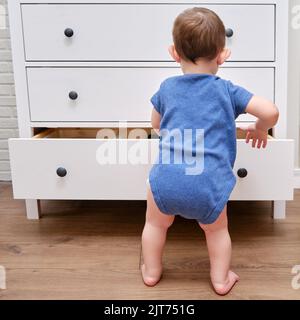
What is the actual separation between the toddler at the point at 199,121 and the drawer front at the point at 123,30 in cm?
28

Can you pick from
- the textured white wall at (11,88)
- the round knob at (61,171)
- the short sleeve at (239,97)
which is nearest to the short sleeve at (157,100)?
the short sleeve at (239,97)

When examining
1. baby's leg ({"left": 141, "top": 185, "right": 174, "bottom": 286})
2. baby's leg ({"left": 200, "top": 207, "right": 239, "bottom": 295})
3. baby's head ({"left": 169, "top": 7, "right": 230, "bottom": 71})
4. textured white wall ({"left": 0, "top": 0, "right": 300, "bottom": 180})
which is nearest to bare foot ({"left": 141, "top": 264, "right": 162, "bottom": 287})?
baby's leg ({"left": 141, "top": 185, "right": 174, "bottom": 286})

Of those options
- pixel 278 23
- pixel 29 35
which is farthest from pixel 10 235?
pixel 278 23

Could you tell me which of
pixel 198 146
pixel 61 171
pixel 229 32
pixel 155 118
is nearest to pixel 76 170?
pixel 61 171

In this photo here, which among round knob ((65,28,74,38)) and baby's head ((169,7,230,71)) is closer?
baby's head ((169,7,230,71))

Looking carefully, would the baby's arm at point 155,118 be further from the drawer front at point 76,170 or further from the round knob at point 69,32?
the round knob at point 69,32

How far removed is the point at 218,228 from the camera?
2.99ft

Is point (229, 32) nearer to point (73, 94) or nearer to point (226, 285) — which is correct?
point (73, 94)

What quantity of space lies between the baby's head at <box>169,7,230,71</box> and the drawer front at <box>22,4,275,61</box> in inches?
11.9

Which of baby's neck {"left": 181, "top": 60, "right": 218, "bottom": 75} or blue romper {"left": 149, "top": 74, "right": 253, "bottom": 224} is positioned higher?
baby's neck {"left": 181, "top": 60, "right": 218, "bottom": 75}

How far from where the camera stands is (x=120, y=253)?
3.58 feet

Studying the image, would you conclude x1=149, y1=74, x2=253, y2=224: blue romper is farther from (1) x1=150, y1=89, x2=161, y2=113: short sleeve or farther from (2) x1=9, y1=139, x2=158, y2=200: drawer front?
(2) x1=9, y1=139, x2=158, y2=200: drawer front

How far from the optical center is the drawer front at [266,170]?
1097mm

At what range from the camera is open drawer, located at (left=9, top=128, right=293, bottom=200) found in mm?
1107
